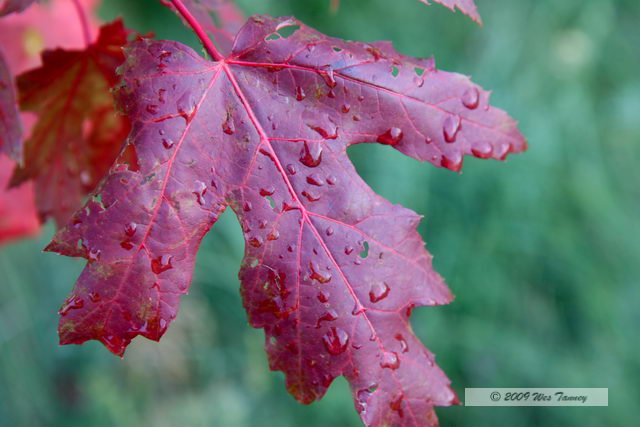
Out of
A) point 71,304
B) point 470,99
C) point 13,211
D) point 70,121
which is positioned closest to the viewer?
point 71,304

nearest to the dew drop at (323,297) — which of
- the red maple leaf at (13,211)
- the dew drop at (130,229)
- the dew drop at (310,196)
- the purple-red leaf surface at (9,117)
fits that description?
the dew drop at (310,196)

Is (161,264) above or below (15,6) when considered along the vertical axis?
below

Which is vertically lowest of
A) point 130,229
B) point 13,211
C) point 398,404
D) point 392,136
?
point 13,211

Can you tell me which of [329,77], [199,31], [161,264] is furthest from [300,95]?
[161,264]

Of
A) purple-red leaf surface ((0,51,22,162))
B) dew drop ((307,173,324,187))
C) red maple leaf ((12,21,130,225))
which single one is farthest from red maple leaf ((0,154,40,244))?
dew drop ((307,173,324,187))

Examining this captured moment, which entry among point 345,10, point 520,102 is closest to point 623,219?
point 520,102

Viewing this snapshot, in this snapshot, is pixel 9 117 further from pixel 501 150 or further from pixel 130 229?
pixel 501 150

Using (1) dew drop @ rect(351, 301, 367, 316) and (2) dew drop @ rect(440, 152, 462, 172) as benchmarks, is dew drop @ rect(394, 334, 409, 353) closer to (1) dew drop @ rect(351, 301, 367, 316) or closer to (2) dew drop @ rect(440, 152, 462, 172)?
(1) dew drop @ rect(351, 301, 367, 316)
